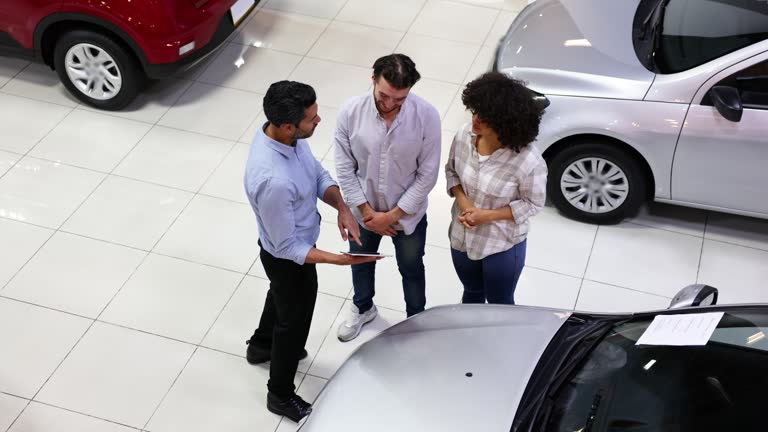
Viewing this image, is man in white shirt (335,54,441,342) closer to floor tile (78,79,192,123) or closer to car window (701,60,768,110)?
car window (701,60,768,110)

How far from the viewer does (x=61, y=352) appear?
416 cm

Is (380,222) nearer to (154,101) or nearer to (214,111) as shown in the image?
(214,111)

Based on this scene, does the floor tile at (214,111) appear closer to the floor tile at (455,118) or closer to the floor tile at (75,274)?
the floor tile at (75,274)

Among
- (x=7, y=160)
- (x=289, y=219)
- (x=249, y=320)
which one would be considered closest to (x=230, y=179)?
(x=249, y=320)

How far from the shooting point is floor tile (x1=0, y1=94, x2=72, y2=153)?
5410mm

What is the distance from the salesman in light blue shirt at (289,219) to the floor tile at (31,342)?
3.57ft

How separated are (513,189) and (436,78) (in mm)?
2813

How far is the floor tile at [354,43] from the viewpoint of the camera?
6.22 meters

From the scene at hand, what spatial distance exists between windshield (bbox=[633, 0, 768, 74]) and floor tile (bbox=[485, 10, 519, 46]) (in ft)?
5.52

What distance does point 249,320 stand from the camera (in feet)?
14.3

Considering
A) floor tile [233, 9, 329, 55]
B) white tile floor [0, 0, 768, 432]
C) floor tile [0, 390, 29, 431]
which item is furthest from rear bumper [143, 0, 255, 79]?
floor tile [0, 390, 29, 431]

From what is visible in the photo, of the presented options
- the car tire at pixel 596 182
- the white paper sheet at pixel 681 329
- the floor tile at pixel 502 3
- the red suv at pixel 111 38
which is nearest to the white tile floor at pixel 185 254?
the car tire at pixel 596 182

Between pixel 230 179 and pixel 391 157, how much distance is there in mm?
2009

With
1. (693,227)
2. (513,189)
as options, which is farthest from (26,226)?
(693,227)
